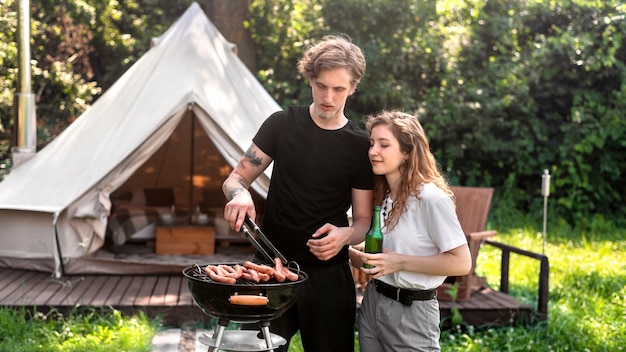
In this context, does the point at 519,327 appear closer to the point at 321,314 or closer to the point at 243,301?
the point at 321,314

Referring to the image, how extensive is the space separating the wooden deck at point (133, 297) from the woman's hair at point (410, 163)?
7.48ft

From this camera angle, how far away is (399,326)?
2.42m

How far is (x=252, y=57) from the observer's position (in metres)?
9.41

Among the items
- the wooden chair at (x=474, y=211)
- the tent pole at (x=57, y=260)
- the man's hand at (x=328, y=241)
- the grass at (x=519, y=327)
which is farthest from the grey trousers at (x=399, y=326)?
the tent pole at (x=57, y=260)

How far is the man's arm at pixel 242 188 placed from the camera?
2320 millimetres

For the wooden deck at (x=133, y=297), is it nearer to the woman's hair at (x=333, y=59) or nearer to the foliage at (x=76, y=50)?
the woman's hair at (x=333, y=59)

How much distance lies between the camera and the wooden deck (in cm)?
436

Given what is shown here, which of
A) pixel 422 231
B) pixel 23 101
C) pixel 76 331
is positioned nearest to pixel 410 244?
pixel 422 231

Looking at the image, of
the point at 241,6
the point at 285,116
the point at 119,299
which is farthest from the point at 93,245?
the point at 241,6

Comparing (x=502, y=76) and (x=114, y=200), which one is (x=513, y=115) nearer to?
(x=502, y=76)

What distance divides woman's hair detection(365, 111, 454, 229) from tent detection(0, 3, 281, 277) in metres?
2.56

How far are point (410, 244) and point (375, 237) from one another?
12cm

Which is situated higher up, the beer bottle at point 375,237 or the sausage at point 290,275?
the beer bottle at point 375,237

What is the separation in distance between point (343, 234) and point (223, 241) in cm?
376
